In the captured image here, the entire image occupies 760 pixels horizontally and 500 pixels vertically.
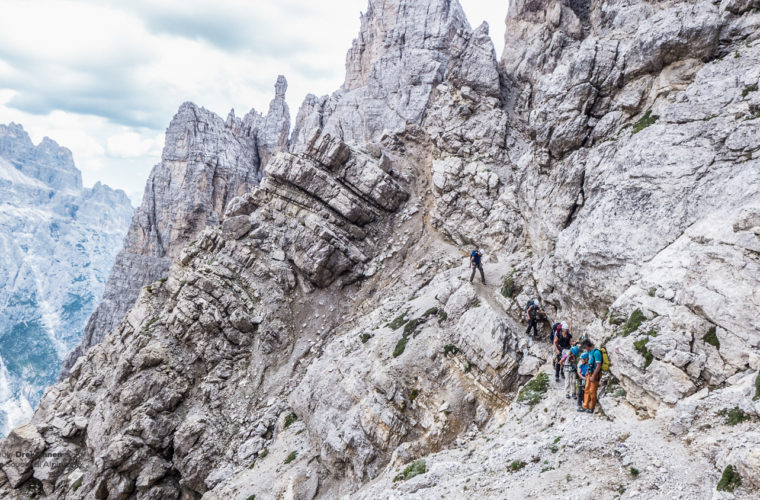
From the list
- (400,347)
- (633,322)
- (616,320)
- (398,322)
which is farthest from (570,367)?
(398,322)

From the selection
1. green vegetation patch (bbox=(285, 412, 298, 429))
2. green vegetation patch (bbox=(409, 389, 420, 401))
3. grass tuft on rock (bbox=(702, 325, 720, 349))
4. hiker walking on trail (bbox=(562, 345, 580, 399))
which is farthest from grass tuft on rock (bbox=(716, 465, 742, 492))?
green vegetation patch (bbox=(285, 412, 298, 429))

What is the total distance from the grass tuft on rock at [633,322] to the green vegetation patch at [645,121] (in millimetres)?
11507

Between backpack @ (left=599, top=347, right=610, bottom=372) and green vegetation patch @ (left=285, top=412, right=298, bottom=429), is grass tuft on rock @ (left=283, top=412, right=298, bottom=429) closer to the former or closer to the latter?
green vegetation patch @ (left=285, top=412, right=298, bottom=429)

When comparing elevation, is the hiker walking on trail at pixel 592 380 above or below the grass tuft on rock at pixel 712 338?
→ below

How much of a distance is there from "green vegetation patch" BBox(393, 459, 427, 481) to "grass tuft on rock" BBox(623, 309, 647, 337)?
10393 mm

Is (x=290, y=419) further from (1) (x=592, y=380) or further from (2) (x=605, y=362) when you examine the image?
(2) (x=605, y=362)

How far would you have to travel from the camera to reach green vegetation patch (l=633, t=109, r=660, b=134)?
72.7 ft

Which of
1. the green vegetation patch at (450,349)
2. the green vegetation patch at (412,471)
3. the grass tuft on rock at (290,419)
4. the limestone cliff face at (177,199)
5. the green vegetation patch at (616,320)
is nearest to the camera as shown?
the green vegetation patch at (616,320)

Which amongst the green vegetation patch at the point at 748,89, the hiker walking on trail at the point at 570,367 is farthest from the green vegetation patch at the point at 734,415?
the green vegetation patch at the point at 748,89

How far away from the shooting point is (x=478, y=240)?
4209 centimetres

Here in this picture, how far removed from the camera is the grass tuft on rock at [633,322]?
15836 mm

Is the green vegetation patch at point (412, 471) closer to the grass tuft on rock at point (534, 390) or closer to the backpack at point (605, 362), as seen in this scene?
the grass tuft on rock at point (534, 390)

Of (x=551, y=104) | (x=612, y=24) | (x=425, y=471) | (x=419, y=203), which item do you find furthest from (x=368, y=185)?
(x=425, y=471)

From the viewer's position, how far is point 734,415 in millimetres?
11258
